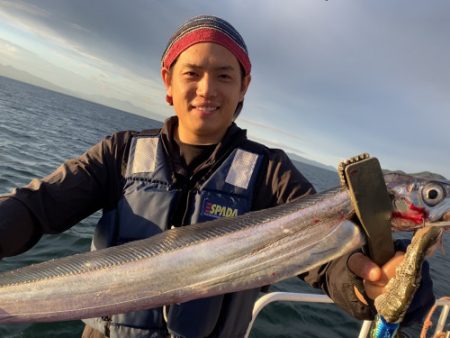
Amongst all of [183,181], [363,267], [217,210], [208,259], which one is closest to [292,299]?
[217,210]

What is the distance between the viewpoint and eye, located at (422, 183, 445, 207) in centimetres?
224

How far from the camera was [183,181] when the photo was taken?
3.76 m

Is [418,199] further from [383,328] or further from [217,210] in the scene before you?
[217,210]

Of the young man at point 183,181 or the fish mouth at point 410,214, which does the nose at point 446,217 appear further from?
the young man at point 183,181

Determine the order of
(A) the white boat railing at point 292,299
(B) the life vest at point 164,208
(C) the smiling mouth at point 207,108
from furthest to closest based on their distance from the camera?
(A) the white boat railing at point 292,299 → (C) the smiling mouth at point 207,108 → (B) the life vest at point 164,208

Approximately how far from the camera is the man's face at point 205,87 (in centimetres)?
356

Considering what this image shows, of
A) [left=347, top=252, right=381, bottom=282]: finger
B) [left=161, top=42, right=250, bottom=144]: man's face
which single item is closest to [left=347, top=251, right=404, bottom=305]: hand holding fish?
[left=347, top=252, right=381, bottom=282]: finger

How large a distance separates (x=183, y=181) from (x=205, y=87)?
1.00 meters

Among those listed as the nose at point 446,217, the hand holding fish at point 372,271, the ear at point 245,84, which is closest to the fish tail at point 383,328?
the hand holding fish at point 372,271

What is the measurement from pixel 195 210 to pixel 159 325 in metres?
1.12

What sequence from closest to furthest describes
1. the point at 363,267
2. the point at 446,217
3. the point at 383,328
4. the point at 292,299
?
the point at 446,217, the point at 383,328, the point at 363,267, the point at 292,299

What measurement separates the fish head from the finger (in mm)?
311

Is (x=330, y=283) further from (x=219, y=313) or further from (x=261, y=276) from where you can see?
(x=219, y=313)

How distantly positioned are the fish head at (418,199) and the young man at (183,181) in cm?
102
